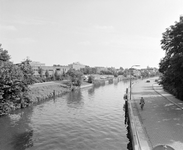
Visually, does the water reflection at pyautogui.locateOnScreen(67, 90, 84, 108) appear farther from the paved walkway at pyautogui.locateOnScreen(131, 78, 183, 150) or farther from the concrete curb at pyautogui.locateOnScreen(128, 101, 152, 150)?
the concrete curb at pyautogui.locateOnScreen(128, 101, 152, 150)

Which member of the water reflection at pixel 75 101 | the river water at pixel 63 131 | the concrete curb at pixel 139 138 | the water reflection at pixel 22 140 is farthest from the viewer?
the water reflection at pixel 75 101

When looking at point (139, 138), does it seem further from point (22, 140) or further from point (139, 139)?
point (22, 140)

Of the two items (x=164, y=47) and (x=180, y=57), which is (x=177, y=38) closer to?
(x=180, y=57)

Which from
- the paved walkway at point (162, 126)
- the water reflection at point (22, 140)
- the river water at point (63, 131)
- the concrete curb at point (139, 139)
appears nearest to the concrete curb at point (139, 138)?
the concrete curb at point (139, 139)

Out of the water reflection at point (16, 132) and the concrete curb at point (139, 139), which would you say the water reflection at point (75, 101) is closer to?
the water reflection at point (16, 132)

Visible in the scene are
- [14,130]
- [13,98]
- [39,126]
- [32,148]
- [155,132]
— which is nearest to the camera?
[155,132]

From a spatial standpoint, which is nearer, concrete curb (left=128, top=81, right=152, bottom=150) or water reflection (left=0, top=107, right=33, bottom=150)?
concrete curb (left=128, top=81, right=152, bottom=150)

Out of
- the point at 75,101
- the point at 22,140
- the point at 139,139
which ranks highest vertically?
the point at 139,139

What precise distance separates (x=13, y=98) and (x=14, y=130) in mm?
4391

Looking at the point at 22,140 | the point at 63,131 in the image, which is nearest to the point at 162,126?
the point at 63,131

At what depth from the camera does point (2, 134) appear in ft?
55.3

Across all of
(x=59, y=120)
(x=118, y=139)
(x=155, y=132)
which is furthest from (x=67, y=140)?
(x=155, y=132)

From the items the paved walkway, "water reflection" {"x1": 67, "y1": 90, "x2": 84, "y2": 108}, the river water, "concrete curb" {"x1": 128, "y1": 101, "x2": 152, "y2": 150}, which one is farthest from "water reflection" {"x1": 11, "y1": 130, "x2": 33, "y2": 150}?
"water reflection" {"x1": 67, "y1": 90, "x2": 84, "y2": 108}

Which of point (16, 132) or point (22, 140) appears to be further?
point (16, 132)
